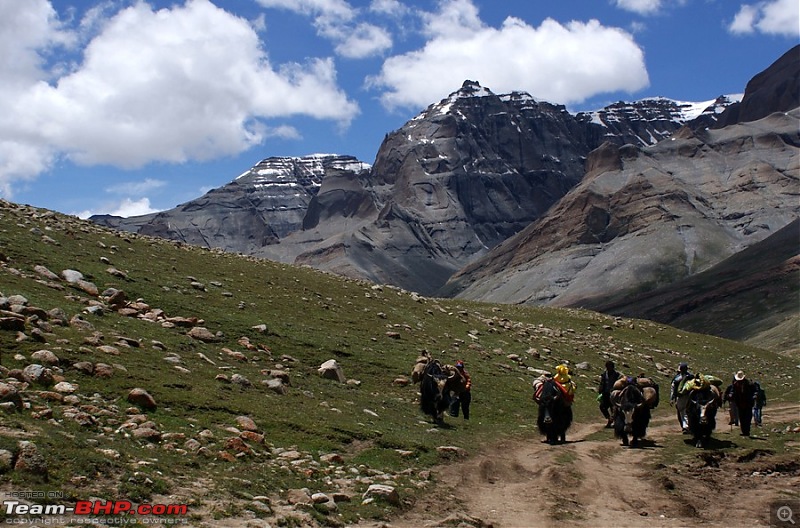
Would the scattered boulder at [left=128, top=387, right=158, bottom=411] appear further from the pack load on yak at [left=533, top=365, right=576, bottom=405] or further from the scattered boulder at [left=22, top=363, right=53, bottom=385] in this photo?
the pack load on yak at [left=533, top=365, right=576, bottom=405]

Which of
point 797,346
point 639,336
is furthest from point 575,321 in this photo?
point 797,346

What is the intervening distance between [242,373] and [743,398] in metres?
18.8

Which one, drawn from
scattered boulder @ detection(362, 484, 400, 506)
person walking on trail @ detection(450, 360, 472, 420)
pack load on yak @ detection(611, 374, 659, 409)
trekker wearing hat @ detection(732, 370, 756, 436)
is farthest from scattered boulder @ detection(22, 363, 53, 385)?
trekker wearing hat @ detection(732, 370, 756, 436)

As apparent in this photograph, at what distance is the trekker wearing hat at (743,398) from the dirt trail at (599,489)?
11.3ft

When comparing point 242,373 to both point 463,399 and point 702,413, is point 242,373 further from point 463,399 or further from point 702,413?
point 702,413

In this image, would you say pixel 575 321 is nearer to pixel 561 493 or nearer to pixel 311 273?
pixel 311 273

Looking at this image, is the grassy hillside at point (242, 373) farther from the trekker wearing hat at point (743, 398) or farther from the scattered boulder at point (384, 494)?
the trekker wearing hat at point (743, 398)

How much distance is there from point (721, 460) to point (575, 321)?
37.4 metres

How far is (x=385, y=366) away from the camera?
30.6m

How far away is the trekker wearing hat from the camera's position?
26812mm

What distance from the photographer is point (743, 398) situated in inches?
1072

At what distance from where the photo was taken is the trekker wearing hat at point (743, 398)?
26812mm

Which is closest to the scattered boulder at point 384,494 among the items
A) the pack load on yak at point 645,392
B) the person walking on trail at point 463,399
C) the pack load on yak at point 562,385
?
the pack load on yak at point 562,385

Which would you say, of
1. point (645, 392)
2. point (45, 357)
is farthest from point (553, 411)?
point (45, 357)
